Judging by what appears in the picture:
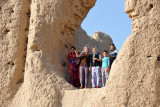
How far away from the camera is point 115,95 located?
18.8ft

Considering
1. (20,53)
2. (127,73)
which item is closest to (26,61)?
(20,53)

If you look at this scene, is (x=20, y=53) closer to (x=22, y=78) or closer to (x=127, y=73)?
(x=22, y=78)

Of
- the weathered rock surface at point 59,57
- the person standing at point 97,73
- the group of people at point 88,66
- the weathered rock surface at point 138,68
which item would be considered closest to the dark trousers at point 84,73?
the group of people at point 88,66

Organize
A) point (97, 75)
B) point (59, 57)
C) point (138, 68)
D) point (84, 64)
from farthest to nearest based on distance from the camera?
1. point (59, 57)
2. point (84, 64)
3. point (97, 75)
4. point (138, 68)

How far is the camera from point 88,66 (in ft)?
23.9

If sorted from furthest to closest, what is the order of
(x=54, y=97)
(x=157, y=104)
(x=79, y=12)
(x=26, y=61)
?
(x=79, y=12)
(x=26, y=61)
(x=54, y=97)
(x=157, y=104)

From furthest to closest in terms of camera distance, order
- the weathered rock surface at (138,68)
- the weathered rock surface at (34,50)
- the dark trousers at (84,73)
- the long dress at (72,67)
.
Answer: the long dress at (72,67), the dark trousers at (84,73), the weathered rock surface at (34,50), the weathered rock surface at (138,68)

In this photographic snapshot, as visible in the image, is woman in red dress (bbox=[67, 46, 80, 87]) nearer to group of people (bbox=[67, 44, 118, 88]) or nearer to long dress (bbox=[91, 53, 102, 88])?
group of people (bbox=[67, 44, 118, 88])

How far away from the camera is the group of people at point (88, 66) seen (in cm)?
701

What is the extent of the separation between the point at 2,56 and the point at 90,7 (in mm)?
2649

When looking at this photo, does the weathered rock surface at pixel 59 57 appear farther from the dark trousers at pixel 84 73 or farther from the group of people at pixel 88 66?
the dark trousers at pixel 84 73

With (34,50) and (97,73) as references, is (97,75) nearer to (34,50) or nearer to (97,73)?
(97,73)

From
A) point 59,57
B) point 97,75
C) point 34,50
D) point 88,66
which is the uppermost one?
point 34,50

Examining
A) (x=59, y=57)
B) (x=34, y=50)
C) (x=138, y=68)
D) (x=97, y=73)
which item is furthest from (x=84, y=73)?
(x=138, y=68)
